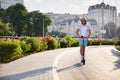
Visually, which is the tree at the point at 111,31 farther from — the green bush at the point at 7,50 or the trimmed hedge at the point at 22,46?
the green bush at the point at 7,50

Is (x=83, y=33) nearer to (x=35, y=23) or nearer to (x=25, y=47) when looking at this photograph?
(x=25, y=47)

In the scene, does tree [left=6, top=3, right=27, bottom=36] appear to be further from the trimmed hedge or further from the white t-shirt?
the white t-shirt

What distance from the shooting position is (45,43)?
26359mm

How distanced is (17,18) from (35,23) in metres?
11.0

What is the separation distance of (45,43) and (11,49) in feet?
36.9

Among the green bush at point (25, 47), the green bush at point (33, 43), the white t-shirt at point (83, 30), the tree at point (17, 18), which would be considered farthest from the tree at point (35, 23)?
the white t-shirt at point (83, 30)

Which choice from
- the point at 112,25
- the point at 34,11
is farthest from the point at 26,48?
the point at 112,25

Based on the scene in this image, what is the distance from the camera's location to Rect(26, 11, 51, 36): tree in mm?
104875

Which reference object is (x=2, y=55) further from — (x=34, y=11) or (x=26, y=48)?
(x=34, y=11)

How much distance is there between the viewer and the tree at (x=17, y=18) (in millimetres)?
99188

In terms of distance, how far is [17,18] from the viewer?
10012 cm

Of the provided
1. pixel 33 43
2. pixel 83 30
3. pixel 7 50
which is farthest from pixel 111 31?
pixel 7 50

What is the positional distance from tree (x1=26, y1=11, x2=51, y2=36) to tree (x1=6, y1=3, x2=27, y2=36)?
311 centimetres

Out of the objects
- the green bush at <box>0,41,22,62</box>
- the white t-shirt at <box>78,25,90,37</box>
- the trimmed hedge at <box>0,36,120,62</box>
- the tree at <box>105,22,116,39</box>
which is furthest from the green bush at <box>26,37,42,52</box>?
the tree at <box>105,22,116,39</box>
